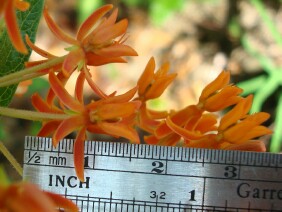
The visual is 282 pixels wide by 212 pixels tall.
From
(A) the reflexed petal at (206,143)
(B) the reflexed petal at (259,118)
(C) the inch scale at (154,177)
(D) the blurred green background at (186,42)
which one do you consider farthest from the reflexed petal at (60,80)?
(D) the blurred green background at (186,42)

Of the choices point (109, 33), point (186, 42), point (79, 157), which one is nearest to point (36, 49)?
point (109, 33)

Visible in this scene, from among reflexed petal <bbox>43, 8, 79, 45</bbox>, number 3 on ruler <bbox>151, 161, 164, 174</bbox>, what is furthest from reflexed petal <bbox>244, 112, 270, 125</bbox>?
reflexed petal <bbox>43, 8, 79, 45</bbox>

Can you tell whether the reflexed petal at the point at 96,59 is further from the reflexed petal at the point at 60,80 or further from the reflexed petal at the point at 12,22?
the reflexed petal at the point at 12,22

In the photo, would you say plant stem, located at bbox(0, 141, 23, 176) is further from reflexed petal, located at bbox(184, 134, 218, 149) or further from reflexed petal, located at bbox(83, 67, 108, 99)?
reflexed petal, located at bbox(184, 134, 218, 149)

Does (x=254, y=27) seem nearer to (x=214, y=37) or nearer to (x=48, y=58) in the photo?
(x=214, y=37)

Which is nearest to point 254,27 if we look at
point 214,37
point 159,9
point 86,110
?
point 214,37

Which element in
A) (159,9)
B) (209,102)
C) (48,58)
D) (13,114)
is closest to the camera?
(13,114)

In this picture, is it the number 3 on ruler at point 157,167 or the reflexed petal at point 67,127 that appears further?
the number 3 on ruler at point 157,167
